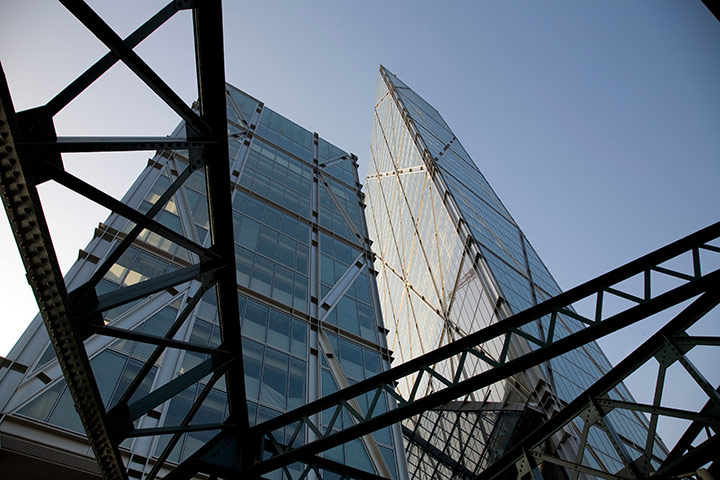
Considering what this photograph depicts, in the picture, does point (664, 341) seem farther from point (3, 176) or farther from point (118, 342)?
point (118, 342)

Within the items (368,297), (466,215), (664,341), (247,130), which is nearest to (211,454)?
(664,341)

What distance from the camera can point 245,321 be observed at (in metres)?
13.9

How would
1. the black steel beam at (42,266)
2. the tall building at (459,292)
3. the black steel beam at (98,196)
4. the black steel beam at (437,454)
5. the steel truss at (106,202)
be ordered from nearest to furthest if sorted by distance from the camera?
1. the black steel beam at (42,266)
2. the steel truss at (106,202)
3. the black steel beam at (98,196)
4. the tall building at (459,292)
5. the black steel beam at (437,454)

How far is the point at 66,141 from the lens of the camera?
170 inches

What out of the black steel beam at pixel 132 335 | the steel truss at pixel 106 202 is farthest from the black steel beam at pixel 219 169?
the black steel beam at pixel 132 335

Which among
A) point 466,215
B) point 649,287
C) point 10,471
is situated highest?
point 466,215

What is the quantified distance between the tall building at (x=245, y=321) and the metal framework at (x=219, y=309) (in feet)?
12.0

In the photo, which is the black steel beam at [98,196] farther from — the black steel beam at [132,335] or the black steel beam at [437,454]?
Result: the black steel beam at [437,454]

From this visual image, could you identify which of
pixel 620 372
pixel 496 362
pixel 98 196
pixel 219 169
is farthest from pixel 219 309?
pixel 620 372

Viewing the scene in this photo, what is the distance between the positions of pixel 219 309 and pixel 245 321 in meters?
7.89

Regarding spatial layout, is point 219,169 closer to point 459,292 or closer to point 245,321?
point 245,321

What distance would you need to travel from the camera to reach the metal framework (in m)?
4.12

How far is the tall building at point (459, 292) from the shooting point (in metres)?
25.2

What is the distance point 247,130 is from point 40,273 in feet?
72.2
